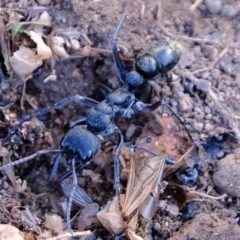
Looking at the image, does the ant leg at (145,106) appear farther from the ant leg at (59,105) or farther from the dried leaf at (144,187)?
the dried leaf at (144,187)

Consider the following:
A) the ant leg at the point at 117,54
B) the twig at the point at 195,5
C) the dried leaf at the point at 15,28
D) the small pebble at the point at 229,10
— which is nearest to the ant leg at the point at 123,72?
the ant leg at the point at 117,54

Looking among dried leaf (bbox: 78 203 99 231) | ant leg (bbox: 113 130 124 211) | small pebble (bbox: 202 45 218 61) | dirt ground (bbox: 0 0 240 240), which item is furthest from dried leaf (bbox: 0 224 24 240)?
small pebble (bbox: 202 45 218 61)

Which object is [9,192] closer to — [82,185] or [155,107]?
[82,185]

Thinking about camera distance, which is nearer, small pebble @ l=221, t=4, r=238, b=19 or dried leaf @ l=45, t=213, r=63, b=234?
dried leaf @ l=45, t=213, r=63, b=234

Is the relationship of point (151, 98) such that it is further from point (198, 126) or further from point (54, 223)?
point (54, 223)

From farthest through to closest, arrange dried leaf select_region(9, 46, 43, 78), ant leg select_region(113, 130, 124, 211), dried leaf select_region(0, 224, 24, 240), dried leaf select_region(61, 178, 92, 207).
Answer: dried leaf select_region(9, 46, 43, 78)
dried leaf select_region(61, 178, 92, 207)
ant leg select_region(113, 130, 124, 211)
dried leaf select_region(0, 224, 24, 240)

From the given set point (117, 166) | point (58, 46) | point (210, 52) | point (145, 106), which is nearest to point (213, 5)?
point (210, 52)

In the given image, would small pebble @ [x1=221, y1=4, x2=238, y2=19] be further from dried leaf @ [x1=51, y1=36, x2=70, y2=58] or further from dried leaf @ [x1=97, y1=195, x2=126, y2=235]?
dried leaf @ [x1=97, y1=195, x2=126, y2=235]

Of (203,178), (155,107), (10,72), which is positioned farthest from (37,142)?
(203,178)
